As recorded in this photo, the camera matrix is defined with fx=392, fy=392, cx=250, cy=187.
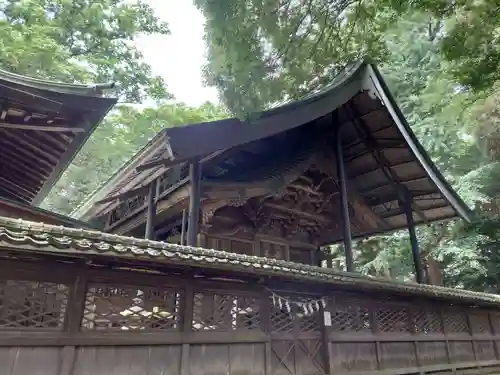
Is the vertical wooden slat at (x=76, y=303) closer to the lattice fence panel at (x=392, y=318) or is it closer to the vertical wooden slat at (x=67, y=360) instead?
the vertical wooden slat at (x=67, y=360)

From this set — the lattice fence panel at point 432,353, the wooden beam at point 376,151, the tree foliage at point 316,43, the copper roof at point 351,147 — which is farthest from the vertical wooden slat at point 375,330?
the tree foliage at point 316,43

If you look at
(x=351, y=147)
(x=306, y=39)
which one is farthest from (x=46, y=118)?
(x=351, y=147)

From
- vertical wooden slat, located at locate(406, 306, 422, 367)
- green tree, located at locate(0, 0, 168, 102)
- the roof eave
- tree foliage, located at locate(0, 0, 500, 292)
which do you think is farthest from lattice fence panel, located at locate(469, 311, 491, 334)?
green tree, located at locate(0, 0, 168, 102)

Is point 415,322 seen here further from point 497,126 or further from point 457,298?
point 497,126

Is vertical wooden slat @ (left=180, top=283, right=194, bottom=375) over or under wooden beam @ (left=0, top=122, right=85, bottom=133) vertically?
under

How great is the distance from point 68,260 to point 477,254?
16.7m

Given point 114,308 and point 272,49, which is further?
point 272,49

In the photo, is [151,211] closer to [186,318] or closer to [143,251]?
[186,318]

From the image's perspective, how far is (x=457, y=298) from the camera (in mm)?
8969

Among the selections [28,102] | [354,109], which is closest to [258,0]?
[28,102]

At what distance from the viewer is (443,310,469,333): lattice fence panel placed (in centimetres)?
995

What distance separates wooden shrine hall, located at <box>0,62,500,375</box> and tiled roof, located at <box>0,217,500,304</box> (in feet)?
0.07

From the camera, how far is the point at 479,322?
11.1 metres

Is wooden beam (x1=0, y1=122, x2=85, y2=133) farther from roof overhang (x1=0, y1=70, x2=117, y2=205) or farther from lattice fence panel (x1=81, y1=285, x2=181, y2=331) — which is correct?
lattice fence panel (x1=81, y1=285, x2=181, y2=331)
